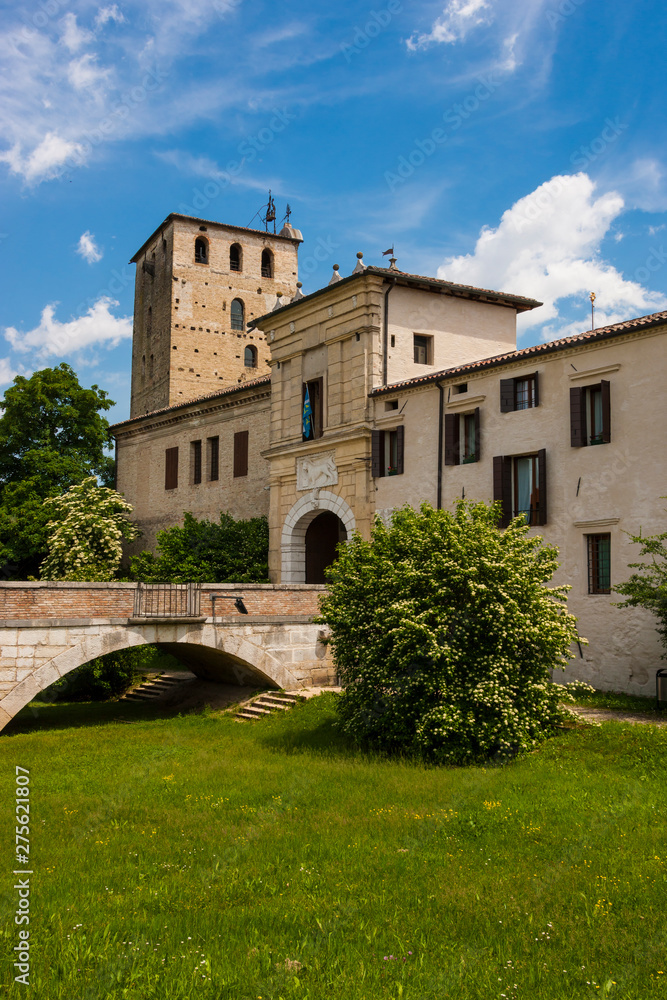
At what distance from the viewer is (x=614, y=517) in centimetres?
1866

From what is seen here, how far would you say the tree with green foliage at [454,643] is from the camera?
47.0 ft

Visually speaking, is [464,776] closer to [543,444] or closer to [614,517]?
[614,517]

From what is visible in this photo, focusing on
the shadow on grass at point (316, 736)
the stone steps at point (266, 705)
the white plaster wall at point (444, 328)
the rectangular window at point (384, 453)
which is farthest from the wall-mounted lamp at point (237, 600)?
the white plaster wall at point (444, 328)

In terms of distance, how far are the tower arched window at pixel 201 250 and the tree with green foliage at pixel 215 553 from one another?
66.4ft

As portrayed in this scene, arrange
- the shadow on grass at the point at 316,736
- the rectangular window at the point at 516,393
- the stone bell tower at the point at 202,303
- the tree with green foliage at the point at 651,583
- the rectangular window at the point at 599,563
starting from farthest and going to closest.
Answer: the stone bell tower at the point at 202,303 → the rectangular window at the point at 516,393 → the rectangular window at the point at 599,563 → the tree with green foliage at the point at 651,583 → the shadow on grass at the point at 316,736

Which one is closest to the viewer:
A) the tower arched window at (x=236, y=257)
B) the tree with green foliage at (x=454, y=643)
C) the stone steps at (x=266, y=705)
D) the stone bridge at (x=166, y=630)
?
the tree with green foliage at (x=454, y=643)

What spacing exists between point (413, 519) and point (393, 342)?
1069 centimetres

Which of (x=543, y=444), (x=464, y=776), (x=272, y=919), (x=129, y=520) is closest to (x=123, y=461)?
(x=129, y=520)

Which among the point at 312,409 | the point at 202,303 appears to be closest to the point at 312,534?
the point at 312,409

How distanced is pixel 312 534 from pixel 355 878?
2007cm

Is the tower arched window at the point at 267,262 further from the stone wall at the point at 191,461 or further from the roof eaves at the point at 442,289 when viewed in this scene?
the roof eaves at the point at 442,289

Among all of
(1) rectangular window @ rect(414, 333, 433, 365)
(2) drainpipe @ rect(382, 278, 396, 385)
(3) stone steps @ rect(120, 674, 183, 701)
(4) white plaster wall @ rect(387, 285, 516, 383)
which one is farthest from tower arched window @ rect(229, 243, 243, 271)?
(3) stone steps @ rect(120, 674, 183, 701)

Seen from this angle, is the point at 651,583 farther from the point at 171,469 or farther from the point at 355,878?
the point at 171,469

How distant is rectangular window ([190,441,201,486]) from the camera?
112ft
